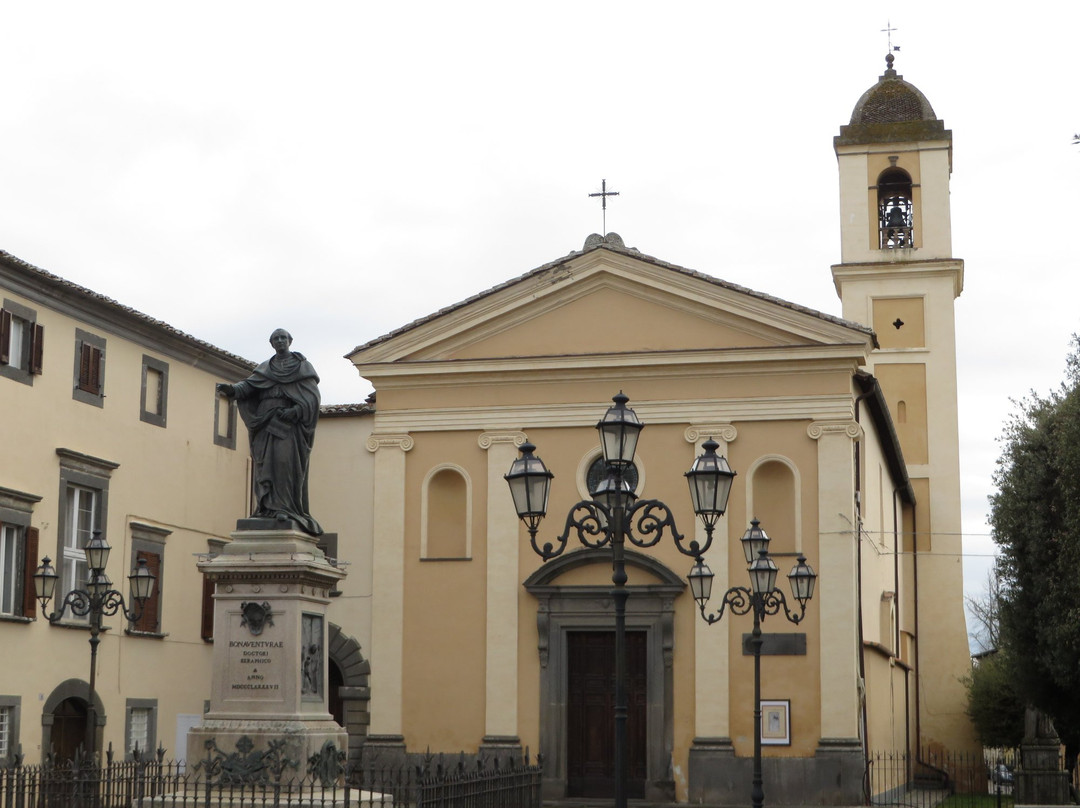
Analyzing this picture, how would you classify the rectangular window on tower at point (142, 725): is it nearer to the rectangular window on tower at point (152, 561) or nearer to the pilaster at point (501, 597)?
the rectangular window on tower at point (152, 561)

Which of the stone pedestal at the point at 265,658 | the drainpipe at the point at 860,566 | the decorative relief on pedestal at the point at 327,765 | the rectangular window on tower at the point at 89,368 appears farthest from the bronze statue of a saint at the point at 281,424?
the drainpipe at the point at 860,566

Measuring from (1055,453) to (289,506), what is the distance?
1519 cm

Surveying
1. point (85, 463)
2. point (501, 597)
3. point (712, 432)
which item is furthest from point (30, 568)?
point (712, 432)

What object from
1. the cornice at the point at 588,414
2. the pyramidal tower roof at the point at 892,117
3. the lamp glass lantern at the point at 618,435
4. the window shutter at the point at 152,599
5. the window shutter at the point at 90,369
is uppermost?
the pyramidal tower roof at the point at 892,117

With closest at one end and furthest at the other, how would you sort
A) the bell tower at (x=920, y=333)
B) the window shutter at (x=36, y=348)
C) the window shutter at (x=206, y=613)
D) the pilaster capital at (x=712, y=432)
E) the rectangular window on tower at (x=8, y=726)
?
the rectangular window on tower at (x=8, y=726) < the window shutter at (x=36, y=348) < the pilaster capital at (x=712, y=432) < the window shutter at (x=206, y=613) < the bell tower at (x=920, y=333)

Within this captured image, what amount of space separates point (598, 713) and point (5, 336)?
11.8 meters

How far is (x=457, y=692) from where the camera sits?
2728 centimetres

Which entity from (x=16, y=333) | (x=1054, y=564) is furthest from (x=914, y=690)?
(x=16, y=333)

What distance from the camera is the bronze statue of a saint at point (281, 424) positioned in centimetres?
1441

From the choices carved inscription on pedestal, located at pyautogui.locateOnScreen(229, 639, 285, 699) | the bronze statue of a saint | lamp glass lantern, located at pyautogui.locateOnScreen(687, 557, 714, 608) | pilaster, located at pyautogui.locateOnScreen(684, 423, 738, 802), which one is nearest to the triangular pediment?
pilaster, located at pyautogui.locateOnScreen(684, 423, 738, 802)

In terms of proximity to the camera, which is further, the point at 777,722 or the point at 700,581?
the point at 777,722

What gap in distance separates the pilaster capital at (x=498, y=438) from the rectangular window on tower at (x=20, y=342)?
8.11 meters

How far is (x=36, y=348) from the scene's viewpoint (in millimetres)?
23703

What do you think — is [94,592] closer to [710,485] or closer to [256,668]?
[256,668]
